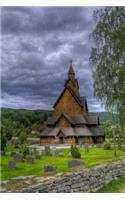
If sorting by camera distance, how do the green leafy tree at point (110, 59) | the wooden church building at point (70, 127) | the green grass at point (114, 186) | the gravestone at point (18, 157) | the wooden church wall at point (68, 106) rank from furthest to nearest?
1. the wooden church building at point (70, 127)
2. the wooden church wall at point (68, 106)
3. the gravestone at point (18, 157)
4. the green leafy tree at point (110, 59)
5. the green grass at point (114, 186)

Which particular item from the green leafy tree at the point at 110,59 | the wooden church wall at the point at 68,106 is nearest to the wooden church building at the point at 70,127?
the wooden church wall at the point at 68,106

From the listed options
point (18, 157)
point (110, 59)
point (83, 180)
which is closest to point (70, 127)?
point (18, 157)

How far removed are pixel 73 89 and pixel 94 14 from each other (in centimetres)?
436

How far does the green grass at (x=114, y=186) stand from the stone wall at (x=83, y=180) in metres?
0.14

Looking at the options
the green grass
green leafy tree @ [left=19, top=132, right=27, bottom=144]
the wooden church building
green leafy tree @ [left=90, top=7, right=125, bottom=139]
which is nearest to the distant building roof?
the wooden church building

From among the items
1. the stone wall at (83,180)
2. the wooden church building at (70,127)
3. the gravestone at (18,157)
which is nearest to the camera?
the stone wall at (83,180)

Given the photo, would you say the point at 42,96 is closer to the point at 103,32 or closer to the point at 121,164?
the point at 121,164

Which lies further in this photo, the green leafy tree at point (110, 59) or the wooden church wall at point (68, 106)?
the wooden church wall at point (68, 106)

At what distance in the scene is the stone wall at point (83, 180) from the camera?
8.98 meters

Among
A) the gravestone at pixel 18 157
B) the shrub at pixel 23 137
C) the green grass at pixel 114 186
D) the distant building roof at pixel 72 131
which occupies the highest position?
the distant building roof at pixel 72 131

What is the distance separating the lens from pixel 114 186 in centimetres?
1159

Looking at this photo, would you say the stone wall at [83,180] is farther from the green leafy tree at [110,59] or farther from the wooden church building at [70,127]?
the wooden church building at [70,127]

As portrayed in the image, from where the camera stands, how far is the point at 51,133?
24578 mm
